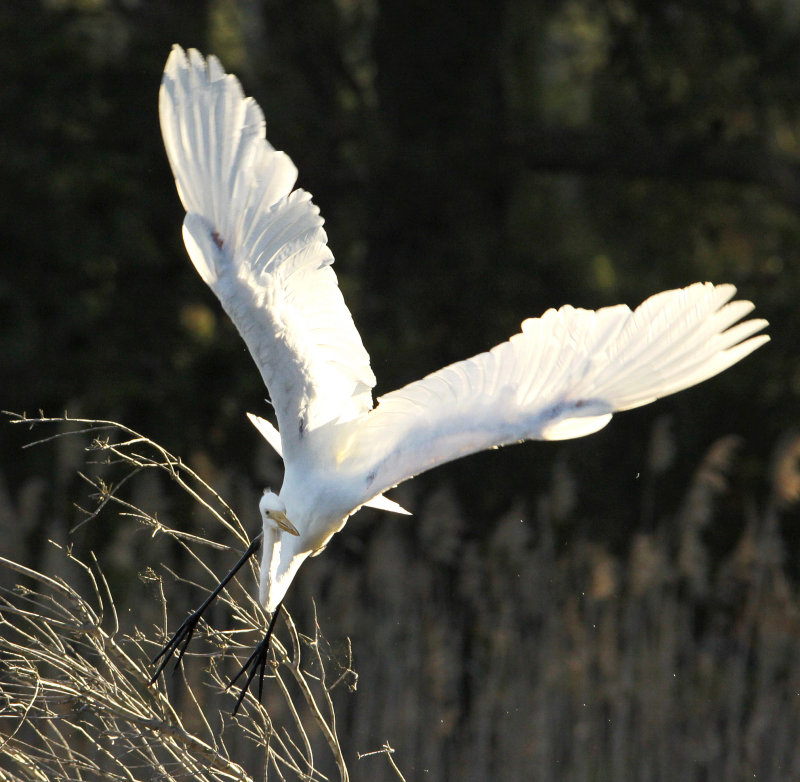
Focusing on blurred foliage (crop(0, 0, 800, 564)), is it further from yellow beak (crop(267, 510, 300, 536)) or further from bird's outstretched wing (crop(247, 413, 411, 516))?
yellow beak (crop(267, 510, 300, 536))

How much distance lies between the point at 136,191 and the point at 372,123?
1.05 metres

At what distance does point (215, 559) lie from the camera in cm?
344

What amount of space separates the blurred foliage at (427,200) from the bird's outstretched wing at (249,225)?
8.09ft

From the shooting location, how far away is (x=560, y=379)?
1.99 metres

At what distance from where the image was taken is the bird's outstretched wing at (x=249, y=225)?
78.6 inches

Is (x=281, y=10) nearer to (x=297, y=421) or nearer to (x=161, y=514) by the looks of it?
(x=161, y=514)

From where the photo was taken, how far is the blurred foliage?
4.58m

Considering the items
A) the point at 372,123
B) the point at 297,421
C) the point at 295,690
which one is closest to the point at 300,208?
the point at 297,421

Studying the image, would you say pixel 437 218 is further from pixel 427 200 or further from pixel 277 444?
pixel 277 444

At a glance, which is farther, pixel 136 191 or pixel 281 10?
pixel 281 10

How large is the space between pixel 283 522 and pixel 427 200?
3.23 metres

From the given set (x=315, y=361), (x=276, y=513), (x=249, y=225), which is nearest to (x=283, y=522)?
(x=276, y=513)

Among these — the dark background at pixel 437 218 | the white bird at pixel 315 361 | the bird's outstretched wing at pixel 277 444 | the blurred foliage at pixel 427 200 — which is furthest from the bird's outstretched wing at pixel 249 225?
the blurred foliage at pixel 427 200

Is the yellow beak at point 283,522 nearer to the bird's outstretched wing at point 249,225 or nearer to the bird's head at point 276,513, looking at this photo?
the bird's head at point 276,513
